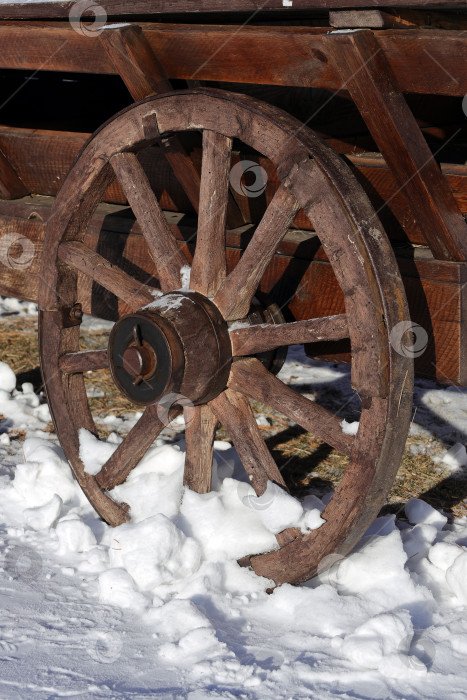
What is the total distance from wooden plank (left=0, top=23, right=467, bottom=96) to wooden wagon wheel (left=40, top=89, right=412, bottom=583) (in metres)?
0.15

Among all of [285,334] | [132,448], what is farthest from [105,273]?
[285,334]

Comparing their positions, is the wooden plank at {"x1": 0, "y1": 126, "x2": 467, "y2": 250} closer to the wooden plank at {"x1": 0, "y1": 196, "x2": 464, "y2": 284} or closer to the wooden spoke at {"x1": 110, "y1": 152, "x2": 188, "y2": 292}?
the wooden plank at {"x1": 0, "y1": 196, "x2": 464, "y2": 284}

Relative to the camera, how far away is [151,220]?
264 centimetres

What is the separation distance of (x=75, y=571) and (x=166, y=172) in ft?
4.54

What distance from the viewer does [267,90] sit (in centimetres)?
338

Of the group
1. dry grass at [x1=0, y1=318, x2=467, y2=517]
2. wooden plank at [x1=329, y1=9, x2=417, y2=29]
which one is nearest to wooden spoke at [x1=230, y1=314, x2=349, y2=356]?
wooden plank at [x1=329, y1=9, x2=417, y2=29]

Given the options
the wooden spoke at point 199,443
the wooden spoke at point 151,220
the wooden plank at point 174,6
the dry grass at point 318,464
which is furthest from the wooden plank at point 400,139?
→ the dry grass at point 318,464

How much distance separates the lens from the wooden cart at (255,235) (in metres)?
2.17

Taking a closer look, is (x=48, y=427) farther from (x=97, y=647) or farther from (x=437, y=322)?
(x=437, y=322)

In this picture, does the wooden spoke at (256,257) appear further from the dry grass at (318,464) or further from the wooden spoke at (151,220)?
the dry grass at (318,464)

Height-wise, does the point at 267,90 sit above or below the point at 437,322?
above

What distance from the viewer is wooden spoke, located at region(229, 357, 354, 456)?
2309 mm

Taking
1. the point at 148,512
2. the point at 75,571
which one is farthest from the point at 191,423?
the point at 75,571

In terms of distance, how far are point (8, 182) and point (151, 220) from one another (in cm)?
109
